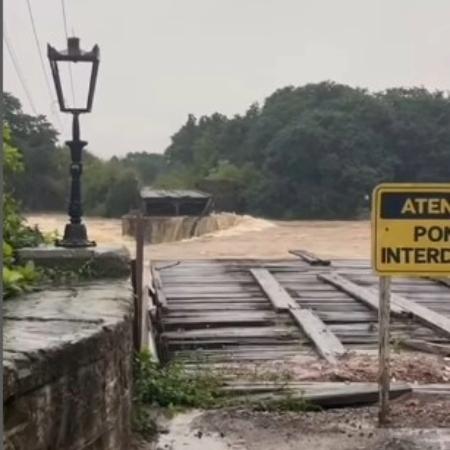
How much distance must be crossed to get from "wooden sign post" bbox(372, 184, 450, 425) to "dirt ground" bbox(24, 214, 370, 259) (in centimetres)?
1924

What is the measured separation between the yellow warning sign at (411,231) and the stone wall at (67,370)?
1536mm

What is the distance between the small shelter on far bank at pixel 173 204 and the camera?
44688 millimetres

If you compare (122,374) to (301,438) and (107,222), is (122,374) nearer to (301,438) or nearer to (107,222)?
(301,438)

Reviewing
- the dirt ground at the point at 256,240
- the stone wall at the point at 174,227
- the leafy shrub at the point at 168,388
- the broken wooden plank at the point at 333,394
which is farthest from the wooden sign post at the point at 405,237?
the stone wall at the point at 174,227

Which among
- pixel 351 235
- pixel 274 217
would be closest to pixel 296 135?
pixel 274 217

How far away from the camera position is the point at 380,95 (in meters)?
71.2

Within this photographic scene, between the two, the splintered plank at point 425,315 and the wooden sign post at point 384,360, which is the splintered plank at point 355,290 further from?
the wooden sign post at point 384,360

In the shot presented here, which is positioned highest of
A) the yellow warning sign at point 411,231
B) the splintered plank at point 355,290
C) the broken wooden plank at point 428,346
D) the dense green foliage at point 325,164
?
the dense green foliage at point 325,164

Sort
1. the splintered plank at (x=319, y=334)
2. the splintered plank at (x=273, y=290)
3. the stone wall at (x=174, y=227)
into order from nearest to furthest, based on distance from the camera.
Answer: the splintered plank at (x=319, y=334), the splintered plank at (x=273, y=290), the stone wall at (x=174, y=227)

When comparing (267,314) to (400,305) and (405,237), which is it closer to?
(400,305)

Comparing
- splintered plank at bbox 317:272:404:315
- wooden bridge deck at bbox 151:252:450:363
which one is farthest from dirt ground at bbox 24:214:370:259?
splintered plank at bbox 317:272:404:315

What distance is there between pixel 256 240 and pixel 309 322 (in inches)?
1160

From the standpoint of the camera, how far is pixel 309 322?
844 centimetres

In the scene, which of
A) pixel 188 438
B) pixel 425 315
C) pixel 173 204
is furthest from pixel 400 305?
pixel 173 204
